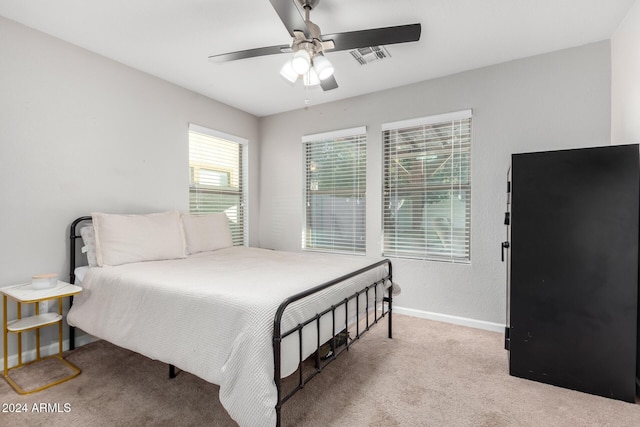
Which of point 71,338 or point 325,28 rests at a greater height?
point 325,28

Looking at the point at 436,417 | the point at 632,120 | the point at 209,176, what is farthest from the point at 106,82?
the point at 632,120

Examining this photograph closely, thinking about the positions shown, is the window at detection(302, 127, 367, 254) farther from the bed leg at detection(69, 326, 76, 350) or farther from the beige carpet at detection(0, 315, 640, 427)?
the bed leg at detection(69, 326, 76, 350)

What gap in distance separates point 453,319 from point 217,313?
8.12 ft

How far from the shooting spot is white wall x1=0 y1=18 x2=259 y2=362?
86.4 inches

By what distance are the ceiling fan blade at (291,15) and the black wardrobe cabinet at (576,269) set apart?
161cm

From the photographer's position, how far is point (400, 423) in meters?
1.63

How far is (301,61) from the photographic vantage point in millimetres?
1782

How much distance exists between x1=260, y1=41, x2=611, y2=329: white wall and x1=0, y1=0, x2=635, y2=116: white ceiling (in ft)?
0.59

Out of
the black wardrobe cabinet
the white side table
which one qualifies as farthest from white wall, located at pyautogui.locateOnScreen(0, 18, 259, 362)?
the black wardrobe cabinet

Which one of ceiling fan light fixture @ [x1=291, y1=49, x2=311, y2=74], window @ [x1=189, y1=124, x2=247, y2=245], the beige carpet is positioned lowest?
the beige carpet

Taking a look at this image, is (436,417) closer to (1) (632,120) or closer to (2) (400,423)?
(2) (400,423)

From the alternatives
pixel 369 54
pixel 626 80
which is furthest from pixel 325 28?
pixel 626 80

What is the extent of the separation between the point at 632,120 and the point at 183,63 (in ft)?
11.6

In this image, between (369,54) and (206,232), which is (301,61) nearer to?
(369,54)
